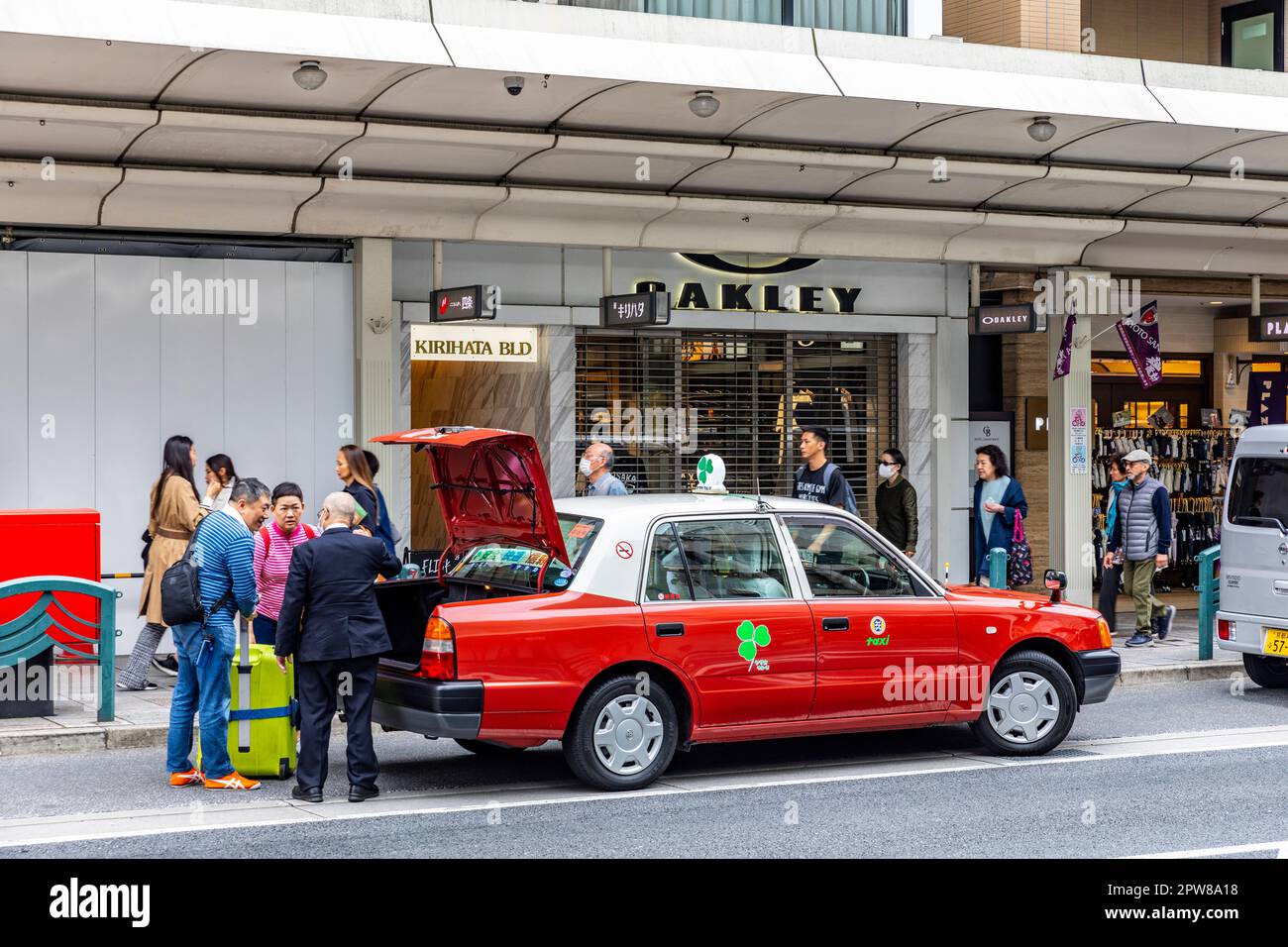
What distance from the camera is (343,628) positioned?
336 inches

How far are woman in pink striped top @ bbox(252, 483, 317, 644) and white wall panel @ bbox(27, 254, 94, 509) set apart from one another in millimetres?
4659

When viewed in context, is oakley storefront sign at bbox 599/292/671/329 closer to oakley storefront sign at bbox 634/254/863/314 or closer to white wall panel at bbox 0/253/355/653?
oakley storefront sign at bbox 634/254/863/314

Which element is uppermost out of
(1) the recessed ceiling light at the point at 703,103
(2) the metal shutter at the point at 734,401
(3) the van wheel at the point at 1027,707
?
(1) the recessed ceiling light at the point at 703,103

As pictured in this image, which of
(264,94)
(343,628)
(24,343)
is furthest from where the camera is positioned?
(24,343)

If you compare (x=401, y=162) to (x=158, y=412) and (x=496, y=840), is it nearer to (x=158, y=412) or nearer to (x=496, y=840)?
(x=158, y=412)

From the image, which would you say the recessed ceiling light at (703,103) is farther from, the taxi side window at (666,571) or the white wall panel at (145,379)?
the taxi side window at (666,571)

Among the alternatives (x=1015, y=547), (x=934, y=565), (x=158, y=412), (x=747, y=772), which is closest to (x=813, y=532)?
(x=747, y=772)

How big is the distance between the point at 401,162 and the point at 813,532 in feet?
21.0

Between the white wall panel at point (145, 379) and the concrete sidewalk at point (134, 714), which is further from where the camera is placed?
the white wall panel at point (145, 379)

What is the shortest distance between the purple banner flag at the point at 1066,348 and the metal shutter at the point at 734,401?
1943mm

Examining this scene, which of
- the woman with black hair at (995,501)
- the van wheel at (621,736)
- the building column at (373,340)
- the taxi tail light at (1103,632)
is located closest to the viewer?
the van wheel at (621,736)

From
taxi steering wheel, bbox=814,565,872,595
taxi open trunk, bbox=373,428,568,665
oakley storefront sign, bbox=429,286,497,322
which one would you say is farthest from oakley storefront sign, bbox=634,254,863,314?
taxi steering wheel, bbox=814,565,872,595

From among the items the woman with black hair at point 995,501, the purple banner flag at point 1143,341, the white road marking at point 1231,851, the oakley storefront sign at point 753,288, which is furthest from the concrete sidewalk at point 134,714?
the white road marking at point 1231,851

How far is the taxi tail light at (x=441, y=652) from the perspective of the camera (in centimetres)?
839
